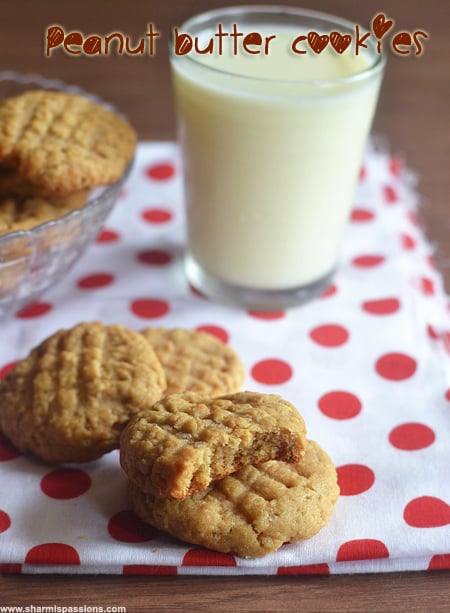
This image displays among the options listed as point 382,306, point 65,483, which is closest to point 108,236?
point 382,306

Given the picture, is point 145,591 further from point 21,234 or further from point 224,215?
point 224,215

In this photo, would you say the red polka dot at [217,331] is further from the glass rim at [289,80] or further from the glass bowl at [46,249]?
the glass rim at [289,80]

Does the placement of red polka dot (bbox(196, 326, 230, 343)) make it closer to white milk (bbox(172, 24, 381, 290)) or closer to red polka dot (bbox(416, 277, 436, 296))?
white milk (bbox(172, 24, 381, 290))

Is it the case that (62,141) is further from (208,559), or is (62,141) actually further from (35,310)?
(208,559)

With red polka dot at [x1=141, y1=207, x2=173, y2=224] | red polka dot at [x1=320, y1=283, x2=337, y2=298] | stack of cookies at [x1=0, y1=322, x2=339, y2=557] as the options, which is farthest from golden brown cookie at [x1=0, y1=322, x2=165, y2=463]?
red polka dot at [x1=141, y1=207, x2=173, y2=224]

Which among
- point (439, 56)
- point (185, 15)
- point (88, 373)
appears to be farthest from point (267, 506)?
point (185, 15)

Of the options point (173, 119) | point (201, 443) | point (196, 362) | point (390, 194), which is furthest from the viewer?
point (173, 119)
